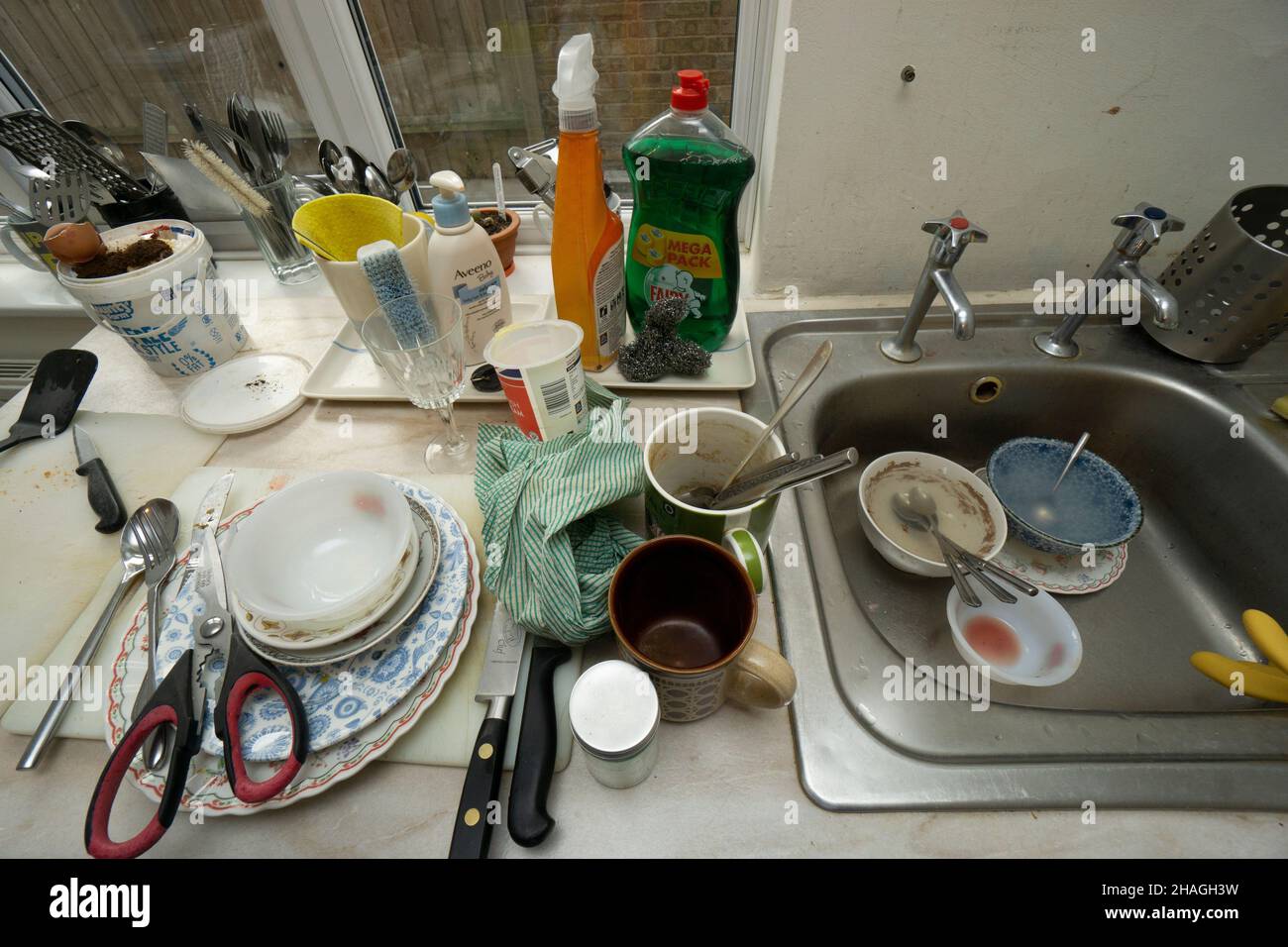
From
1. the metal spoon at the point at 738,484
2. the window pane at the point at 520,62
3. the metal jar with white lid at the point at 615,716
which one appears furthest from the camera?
the window pane at the point at 520,62

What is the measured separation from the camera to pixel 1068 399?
28.0 inches

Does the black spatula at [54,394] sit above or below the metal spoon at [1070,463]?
above

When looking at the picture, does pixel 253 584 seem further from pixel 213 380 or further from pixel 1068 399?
pixel 1068 399

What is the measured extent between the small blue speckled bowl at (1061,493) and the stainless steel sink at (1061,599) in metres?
0.06

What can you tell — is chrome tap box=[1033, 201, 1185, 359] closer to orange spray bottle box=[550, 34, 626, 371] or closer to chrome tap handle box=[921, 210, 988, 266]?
chrome tap handle box=[921, 210, 988, 266]

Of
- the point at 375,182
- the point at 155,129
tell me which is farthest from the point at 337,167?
the point at 155,129

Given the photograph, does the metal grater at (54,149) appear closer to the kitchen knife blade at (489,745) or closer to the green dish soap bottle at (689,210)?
the green dish soap bottle at (689,210)

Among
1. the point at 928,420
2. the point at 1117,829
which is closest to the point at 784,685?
the point at 1117,829

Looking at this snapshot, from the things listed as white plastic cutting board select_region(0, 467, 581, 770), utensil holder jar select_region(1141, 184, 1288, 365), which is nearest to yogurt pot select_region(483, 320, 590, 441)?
white plastic cutting board select_region(0, 467, 581, 770)

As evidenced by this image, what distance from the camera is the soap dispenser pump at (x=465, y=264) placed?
58 centimetres

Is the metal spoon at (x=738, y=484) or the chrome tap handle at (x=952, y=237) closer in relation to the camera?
the metal spoon at (x=738, y=484)

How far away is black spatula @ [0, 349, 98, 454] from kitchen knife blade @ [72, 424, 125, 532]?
0.17 ft

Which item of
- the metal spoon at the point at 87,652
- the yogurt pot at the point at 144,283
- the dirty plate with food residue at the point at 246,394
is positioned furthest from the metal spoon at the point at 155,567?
the yogurt pot at the point at 144,283
